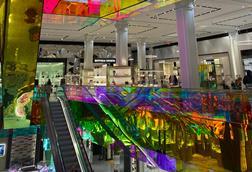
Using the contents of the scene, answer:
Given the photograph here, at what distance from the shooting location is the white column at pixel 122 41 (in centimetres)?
1265

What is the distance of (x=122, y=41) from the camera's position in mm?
12844

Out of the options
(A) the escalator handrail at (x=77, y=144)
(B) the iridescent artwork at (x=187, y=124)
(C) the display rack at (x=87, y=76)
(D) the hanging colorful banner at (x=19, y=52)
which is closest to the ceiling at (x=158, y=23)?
(C) the display rack at (x=87, y=76)

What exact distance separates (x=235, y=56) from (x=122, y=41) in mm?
7593

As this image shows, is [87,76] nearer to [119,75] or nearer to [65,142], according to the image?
[119,75]

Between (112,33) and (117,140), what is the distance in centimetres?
1098

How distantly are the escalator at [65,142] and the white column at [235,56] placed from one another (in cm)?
1160

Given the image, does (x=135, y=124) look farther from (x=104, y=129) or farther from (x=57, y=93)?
(x=57, y=93)

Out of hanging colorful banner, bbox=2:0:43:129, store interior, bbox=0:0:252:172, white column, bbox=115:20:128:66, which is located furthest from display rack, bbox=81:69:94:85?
hanging colorful banner, bbox=2:0:43:129

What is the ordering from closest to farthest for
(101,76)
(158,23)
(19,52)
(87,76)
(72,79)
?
1. (19,52)
2. (101,76)
3. (158,23)
4. (87,76)
5. (72,79)

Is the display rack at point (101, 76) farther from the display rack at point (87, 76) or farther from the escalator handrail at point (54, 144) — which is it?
the escalator handrail at point (54, 144)

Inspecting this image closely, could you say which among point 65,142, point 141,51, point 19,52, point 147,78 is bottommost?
point 65,142

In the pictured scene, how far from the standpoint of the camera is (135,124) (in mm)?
6141

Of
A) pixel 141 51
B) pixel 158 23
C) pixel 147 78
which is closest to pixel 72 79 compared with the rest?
pixel 147 78

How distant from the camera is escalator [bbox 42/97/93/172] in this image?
564 cm
